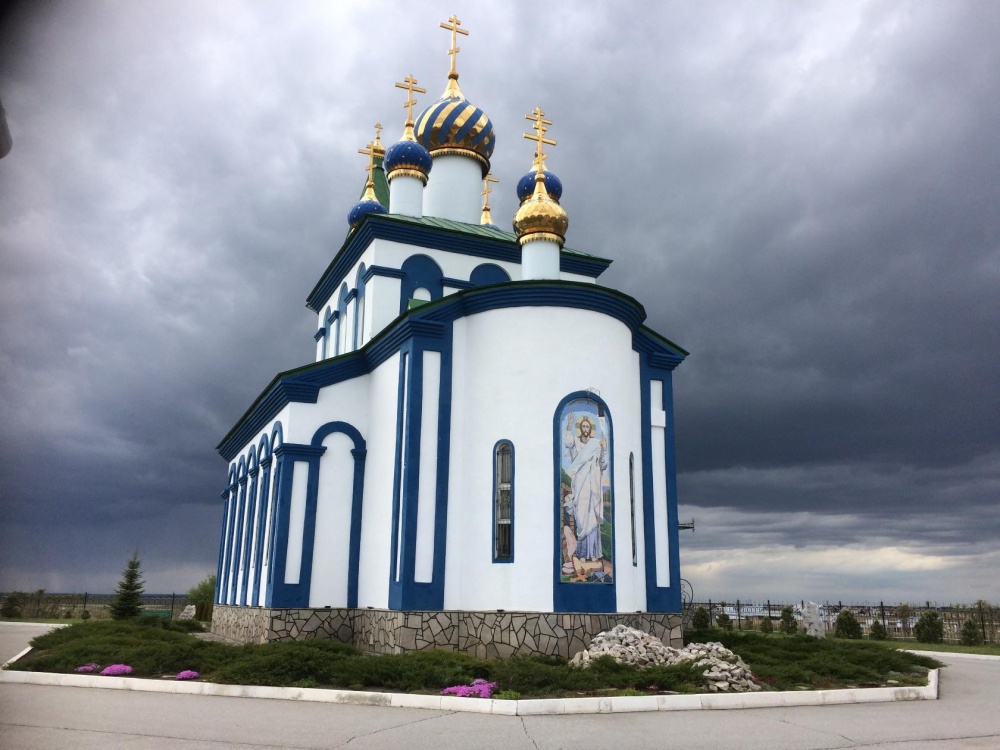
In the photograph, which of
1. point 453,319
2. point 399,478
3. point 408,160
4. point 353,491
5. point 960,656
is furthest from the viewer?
point 408,160

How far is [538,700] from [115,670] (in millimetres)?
5215

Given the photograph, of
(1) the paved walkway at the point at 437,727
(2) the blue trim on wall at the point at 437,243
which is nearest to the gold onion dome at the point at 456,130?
(2) the blue trim on wall at the point at 437,243

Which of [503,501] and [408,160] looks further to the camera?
[408,160]

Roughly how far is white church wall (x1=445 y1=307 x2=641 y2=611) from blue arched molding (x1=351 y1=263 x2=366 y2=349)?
175 inches

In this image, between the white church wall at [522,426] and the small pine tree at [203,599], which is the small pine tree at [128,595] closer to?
the small pine tree at [203,599]

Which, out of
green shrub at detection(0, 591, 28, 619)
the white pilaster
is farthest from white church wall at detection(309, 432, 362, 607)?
green shrub at detection(0, 591, 28, 619)

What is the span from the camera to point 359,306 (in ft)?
53.9

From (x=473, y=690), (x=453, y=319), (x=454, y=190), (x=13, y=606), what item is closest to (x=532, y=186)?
(x=454, y=190)

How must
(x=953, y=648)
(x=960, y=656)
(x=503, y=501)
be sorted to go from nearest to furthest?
(x=503, y=501)
(x=960, y=656)
(x=953, y=648)

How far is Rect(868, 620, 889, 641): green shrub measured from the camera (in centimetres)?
1900

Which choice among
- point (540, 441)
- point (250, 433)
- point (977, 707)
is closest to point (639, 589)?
point (540, 441)

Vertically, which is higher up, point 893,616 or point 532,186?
point 532,186

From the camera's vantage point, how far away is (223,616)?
17.9m

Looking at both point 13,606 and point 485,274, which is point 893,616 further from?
point 13,606
